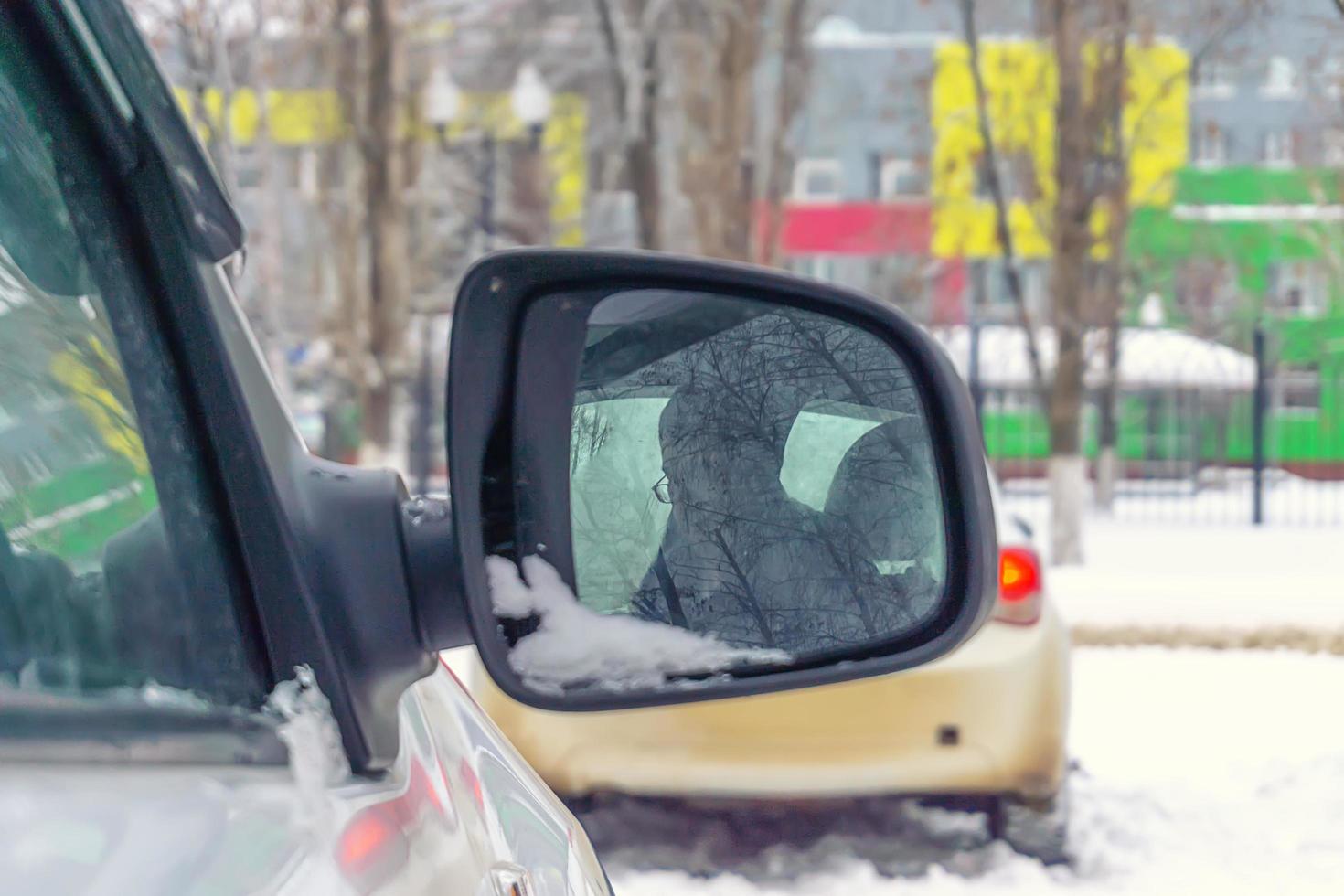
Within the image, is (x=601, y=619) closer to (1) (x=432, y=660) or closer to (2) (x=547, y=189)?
(1) (x=432, y=660)

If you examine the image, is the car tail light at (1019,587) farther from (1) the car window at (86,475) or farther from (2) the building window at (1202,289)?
(2) the building window at (1202,289)

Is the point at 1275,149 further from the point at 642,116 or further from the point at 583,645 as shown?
the point at 583,645

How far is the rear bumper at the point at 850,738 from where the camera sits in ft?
14.5

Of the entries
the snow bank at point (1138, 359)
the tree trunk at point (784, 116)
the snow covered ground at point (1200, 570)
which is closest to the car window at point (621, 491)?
the snow covered ground at point (1200, 570)

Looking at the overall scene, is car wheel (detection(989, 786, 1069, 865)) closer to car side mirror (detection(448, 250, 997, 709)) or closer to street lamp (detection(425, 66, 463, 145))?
car side mirror (detection(448, 250, 997, 709))

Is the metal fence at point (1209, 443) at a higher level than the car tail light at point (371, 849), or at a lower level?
lower

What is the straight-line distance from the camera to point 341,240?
24641 mm

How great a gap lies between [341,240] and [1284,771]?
2052 cm

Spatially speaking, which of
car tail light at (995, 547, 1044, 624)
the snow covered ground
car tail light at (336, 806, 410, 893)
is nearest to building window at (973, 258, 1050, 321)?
the snow covered ground

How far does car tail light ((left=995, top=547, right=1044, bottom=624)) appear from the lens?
182 inches

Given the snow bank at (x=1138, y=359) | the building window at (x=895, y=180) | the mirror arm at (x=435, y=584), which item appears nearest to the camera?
the mirror arm at (x=435, y=584)

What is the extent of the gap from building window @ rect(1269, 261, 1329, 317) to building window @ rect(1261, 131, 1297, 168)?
2.99 m

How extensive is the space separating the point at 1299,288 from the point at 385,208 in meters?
29.0

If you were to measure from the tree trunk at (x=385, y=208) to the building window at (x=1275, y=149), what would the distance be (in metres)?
29.6
